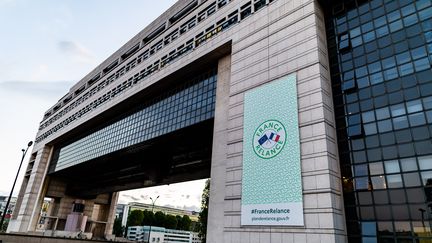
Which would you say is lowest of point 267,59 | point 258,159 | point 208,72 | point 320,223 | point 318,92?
point 320,223

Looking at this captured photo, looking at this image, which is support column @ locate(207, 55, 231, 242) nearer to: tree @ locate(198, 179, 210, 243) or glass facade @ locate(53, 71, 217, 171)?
glass facade @ locate(53, 71, 217, 171)

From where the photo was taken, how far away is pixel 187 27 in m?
43.2

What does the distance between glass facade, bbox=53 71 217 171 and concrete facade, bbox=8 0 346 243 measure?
9.45ft

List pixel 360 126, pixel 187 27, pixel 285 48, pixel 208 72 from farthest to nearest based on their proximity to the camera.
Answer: pixel 187 27 < pixel 208 72 < pixel 285 48 < pixel 360 126

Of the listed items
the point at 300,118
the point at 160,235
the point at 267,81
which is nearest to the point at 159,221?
the point at 160,235

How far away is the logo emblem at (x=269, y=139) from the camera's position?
81.1ft

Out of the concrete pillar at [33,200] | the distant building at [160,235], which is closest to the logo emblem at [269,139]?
the concrete pillar at [33,200]

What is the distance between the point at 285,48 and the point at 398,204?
1550 cm

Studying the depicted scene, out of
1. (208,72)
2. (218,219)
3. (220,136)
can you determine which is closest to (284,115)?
(220,136)

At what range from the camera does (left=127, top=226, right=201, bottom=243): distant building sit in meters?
140

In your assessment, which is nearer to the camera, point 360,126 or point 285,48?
point 360,126

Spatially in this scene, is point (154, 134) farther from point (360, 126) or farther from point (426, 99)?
point (426, 99)

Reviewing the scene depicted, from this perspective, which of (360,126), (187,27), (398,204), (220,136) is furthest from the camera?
(187,27)

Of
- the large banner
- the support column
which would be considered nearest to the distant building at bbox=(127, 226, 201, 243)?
the support column
